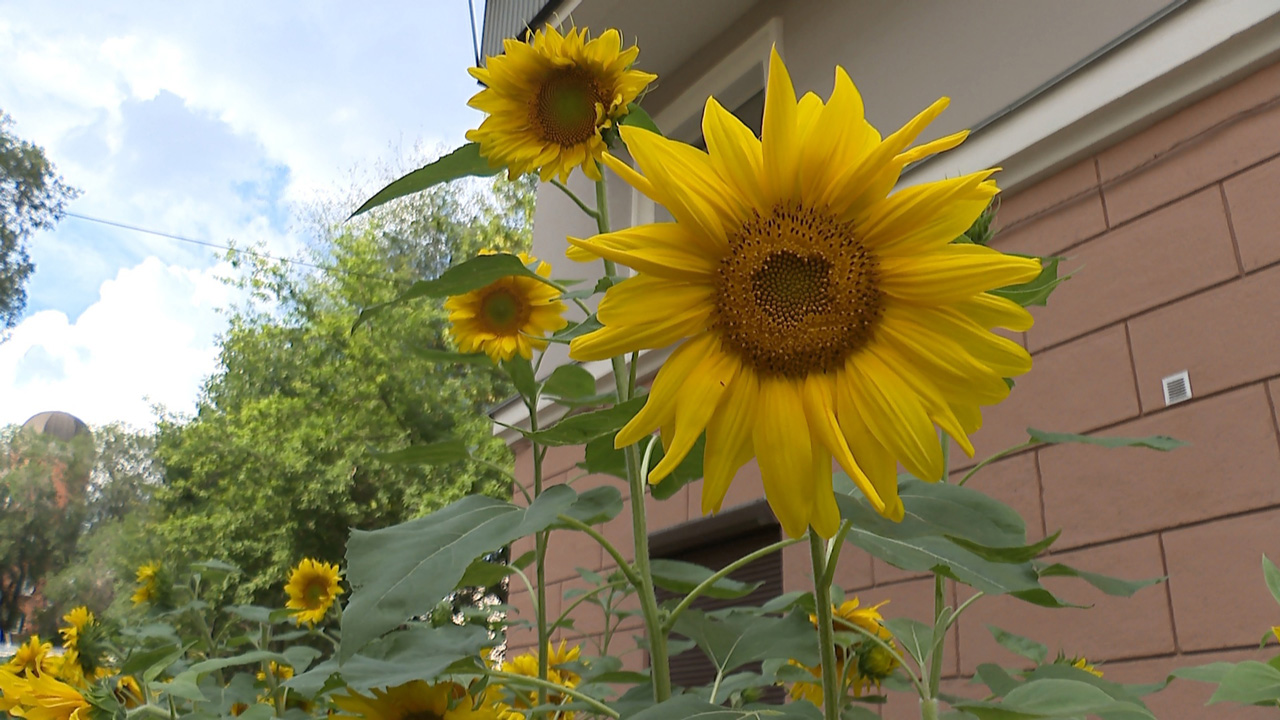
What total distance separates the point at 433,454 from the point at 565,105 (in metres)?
0.48

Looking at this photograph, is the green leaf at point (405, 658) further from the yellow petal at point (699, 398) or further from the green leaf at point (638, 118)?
the green leaf at point (638, 118)

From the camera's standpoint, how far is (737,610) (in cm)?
133

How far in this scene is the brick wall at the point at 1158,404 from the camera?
235 cm

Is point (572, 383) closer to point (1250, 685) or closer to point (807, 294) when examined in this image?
point (807, 294)

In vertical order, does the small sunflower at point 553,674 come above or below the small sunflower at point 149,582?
below

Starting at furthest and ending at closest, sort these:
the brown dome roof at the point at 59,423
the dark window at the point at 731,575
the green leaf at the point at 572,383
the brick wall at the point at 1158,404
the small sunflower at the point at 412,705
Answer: the brown dome roof at the point at 59,423 < the dark window at the point at 731,575 < the brick wall at the point at 1158,404 < the green leaf at the point at 572,383 < the small sunflower at the point at 412,705

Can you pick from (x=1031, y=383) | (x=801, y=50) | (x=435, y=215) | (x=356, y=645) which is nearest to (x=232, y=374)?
(x=435, y=215)

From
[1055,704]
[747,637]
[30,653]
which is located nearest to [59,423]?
[30,653]

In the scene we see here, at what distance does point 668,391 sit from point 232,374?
19108 millimetres

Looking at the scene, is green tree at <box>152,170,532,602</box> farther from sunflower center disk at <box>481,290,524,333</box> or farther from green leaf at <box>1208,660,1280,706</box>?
green leaf at <box>1208,660,1280,706</box>

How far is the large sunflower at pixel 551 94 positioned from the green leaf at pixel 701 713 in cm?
66

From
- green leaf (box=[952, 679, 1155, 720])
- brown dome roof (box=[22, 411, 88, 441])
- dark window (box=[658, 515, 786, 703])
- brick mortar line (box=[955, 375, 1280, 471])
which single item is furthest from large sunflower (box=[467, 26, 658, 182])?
brown dome roof (box=[22, 411, 88, 441])

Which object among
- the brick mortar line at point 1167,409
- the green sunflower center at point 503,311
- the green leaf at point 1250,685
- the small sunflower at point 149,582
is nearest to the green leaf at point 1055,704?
the green leaf at point 1250,685

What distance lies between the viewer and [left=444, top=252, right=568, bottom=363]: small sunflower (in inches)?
78.8
